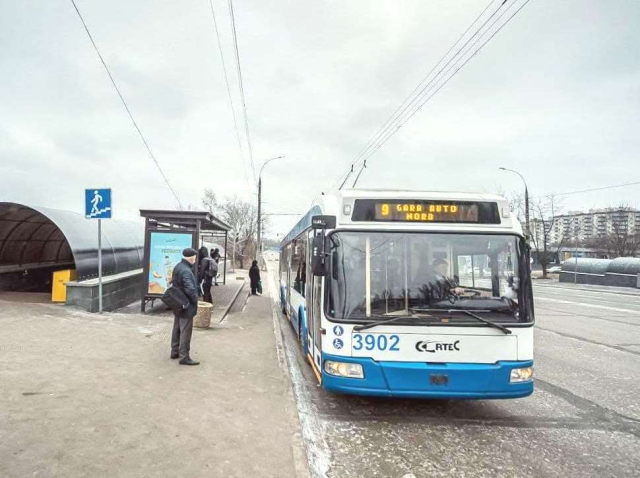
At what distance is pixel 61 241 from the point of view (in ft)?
64.3

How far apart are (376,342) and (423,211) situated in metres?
1.60

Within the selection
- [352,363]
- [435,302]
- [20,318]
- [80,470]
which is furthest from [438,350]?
[20,318]

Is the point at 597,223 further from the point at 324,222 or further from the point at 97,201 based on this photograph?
the point at 324,222

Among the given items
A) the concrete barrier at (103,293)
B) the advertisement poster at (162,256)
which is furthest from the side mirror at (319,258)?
the concrete barrier at (103,293)

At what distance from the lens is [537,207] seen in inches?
1891

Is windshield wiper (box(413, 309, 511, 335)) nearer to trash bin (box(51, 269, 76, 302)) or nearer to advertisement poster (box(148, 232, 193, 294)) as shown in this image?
advertisement poster (box(148, 232, 193, 294))

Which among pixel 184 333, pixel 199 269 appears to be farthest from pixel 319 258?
pixel 199 269

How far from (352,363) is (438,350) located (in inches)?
36.4

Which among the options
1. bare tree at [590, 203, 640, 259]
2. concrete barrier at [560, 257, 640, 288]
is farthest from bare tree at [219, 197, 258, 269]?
bare tree at [590, 203, 640, 259]

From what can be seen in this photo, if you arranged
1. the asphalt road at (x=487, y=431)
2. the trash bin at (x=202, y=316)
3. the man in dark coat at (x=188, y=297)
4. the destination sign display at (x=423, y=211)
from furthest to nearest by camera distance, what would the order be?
the trash bin at (x=202, y=316) < the man in dark coat at (x=188, y=297) < the destination sign display at (x=423, y=211) < the asphalt road at (x=487, y=431)

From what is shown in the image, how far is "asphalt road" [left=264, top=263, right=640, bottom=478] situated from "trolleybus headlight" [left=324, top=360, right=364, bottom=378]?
0.57 metres

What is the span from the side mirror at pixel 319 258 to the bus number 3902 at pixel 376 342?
779 millimetres

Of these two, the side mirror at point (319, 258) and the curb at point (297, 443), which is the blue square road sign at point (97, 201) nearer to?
the curb at point (297, 443)

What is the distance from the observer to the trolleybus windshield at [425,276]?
15.9 feet
